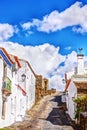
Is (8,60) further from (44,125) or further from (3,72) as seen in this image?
(44,125)

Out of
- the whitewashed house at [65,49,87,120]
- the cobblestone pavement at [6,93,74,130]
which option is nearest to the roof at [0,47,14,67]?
the cobblestone pavement at [6,93,74,130]

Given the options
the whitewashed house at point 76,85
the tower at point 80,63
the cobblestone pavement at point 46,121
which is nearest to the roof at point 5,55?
the cobblestone pavement at point 46,121

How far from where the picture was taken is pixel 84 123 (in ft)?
106

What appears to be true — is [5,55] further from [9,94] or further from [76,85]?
[76,85]

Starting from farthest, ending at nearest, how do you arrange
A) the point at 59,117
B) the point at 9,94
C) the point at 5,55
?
the point at 59,117 → the point at 9,94 → the point at 5,55

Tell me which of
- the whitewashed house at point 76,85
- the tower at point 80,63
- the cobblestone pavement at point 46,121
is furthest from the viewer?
the tower at point 80,63

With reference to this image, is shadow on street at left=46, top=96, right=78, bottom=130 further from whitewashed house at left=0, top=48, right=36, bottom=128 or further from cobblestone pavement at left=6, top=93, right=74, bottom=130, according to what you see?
whitewashed house at left=0, top=48, right=36, bottom=128

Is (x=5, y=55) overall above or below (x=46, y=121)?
above

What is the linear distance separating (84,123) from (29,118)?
53.7 feet

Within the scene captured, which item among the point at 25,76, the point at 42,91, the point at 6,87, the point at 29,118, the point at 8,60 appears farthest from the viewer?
the point at 42,91

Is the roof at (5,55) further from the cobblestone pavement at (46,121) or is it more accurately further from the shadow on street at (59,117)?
the shadow on street at (59,117)

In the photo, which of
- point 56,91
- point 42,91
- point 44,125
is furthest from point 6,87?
point 56,91

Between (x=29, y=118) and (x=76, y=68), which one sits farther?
(x=76, y=68)

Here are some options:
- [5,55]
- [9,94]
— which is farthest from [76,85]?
[5,55]
